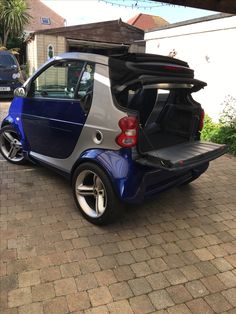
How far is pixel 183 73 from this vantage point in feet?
11.5

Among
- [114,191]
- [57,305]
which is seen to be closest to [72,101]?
[114,191]

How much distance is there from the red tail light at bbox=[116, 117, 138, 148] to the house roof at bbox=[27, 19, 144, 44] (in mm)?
14394

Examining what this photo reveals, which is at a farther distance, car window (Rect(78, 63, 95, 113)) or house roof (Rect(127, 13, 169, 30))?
house roof (Rect(127, 13, 169, 30))

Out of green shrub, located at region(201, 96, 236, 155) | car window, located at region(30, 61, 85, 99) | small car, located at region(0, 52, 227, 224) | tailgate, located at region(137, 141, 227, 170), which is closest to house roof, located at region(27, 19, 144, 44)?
green shrub, located at region(201, 96, 236, 155)

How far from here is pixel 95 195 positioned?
3383 millimetres

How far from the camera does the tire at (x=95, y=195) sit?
10.2 feet

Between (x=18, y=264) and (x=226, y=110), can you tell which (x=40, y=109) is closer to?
(x=18, y=264)

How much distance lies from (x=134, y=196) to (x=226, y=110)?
15.9ft

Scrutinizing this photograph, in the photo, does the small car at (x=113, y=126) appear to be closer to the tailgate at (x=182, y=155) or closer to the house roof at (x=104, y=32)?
the tailgate at (x=182, y=155)

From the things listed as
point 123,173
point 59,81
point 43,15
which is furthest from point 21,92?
point 43,15

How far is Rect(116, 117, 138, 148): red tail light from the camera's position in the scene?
296cm

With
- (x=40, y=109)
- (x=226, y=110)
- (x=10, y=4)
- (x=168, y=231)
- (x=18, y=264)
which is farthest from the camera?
(x=10, y=4)

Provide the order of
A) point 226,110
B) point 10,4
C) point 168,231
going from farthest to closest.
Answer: point 10,4, point 226,110, point 168,231

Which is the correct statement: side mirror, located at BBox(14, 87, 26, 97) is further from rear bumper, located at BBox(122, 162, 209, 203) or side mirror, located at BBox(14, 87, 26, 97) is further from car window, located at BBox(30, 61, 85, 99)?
rear bumper, located at BBox(122, 162, 209, 203)
